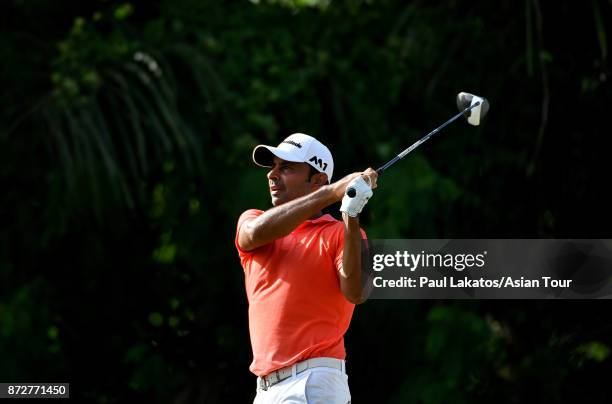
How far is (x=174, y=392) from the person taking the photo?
31.6 feet

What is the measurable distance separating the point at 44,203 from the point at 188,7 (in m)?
1.79

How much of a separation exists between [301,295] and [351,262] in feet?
0.82

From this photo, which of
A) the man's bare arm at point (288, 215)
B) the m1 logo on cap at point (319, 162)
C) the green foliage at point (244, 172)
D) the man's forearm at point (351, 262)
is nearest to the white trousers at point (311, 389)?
the man's forearm at point (351, 262)

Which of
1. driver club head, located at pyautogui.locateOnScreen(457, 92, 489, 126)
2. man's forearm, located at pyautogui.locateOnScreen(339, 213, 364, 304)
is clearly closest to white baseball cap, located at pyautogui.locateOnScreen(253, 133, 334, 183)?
man's forearm, located at pyautogui.locateOnScreen(339, 213, 364, 304)

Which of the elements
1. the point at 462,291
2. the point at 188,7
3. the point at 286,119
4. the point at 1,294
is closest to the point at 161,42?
the point at 188,7

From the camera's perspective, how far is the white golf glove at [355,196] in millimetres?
4004

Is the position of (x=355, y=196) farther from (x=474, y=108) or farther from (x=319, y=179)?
(x=474, y=108)

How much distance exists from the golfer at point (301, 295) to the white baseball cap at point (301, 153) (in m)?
0.16

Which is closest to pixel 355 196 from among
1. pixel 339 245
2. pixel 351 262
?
pixel 351 262

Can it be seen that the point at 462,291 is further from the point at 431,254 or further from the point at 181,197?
the point at 181,197

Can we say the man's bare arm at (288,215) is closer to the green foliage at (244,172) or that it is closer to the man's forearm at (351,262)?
the man's forearm at (351,262)

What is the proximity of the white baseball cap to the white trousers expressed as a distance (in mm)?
712

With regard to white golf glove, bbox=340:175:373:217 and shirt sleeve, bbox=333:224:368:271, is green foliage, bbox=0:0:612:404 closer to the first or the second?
shirt sleeve, bbox=333:224:368:271

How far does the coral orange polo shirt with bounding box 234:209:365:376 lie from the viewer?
4.31 meters
